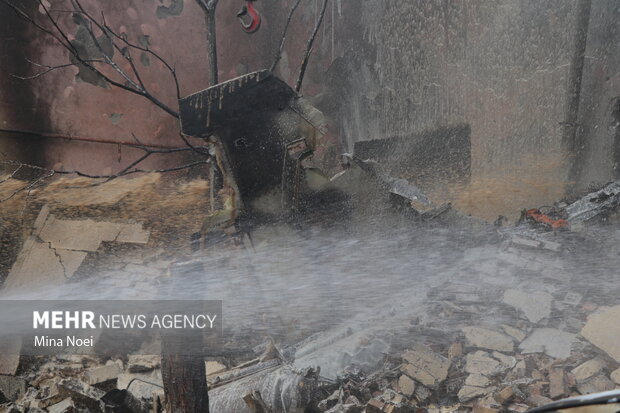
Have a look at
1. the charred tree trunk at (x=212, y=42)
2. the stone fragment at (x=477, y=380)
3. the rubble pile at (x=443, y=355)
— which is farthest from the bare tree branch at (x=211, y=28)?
the stone fragment at (x=477, y=380)

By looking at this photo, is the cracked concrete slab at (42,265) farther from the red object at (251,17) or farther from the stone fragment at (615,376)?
the stone fragment at (615,376)

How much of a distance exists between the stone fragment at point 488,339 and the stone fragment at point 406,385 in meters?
0.47

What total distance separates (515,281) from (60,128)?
3.76 meters

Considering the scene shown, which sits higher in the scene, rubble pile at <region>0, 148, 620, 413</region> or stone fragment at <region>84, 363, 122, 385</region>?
rubble pile at <region>0, 148, 620, 413</region>

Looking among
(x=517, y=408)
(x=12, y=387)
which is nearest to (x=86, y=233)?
(x=12, y=387)

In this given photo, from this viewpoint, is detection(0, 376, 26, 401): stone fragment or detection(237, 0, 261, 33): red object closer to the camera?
detection(0, 376, 26, 401): stone fragment

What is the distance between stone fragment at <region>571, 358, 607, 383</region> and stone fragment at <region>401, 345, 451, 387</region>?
0.57m

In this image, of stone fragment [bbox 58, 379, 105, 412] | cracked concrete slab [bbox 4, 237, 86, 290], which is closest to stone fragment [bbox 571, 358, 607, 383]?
stone fragment [bbox 58, 379, 105, 412]

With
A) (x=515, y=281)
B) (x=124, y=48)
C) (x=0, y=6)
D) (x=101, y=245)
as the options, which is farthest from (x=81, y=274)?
(x=515, y=281)

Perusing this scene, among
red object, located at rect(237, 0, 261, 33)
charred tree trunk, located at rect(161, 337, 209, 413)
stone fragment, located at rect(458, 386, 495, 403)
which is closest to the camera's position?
charred tree trunk, located at rect(161, 337, 209, 413)

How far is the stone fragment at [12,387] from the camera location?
9.72 feet

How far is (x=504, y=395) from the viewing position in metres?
2.30

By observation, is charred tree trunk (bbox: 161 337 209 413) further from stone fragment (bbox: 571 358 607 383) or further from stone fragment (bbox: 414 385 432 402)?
stone fragment (bbox: 571 358 607 383)

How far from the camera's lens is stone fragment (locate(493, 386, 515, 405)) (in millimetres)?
2299
